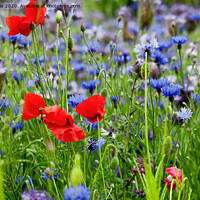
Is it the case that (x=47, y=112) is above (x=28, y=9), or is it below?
below

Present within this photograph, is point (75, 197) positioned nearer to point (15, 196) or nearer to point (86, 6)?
point (15, 196)

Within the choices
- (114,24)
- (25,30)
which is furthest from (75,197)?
(114,24)

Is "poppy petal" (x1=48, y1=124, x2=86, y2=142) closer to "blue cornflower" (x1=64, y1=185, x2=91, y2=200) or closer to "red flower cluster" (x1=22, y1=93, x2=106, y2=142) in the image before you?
"red flower cluster" (x1=22, y1=93, x2=106, y2=142)

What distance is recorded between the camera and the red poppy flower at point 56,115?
61cm

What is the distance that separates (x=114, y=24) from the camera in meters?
2.85

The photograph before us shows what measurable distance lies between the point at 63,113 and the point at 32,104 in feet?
0.26

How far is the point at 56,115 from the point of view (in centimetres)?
61

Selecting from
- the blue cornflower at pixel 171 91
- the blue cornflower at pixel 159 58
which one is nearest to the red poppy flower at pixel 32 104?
the blue cornflower at pixel 171 91

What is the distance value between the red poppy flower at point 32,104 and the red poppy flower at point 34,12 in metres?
0.22

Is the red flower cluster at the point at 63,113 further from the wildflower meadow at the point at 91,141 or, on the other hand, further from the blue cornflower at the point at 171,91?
the blue cornflower at the point at 171,91

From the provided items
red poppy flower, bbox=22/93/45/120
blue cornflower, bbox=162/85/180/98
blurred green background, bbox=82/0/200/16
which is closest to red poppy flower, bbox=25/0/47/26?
red poppy flower, bbox=22/93/45/120

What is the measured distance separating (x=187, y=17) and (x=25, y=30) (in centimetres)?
226

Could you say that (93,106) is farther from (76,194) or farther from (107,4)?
(107,4)

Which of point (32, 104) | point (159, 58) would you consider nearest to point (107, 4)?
point (159, 58)
